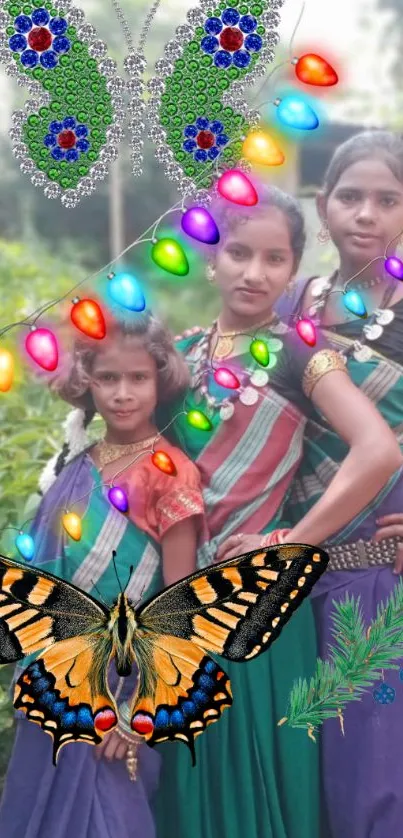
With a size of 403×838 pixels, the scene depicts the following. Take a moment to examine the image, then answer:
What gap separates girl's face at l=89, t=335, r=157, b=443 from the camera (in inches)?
112

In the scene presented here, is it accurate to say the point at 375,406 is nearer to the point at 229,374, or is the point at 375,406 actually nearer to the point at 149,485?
the point at 229,374

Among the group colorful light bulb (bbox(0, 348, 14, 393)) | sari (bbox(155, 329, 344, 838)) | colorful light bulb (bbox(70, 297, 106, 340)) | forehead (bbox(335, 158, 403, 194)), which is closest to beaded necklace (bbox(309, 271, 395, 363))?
sari (bbox(155, 329, 344, 838))

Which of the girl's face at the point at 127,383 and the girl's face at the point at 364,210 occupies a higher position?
the girl's face at the point at 364,210

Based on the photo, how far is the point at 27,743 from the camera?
9.52 feet

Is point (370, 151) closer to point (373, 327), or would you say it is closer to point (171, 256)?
point (373, 327)

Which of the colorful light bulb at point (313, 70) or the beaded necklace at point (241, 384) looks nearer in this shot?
the colorful light bulb at point (313, 70)

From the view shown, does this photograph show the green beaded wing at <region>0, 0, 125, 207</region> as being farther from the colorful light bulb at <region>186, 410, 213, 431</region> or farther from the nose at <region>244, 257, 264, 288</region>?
the colorful light bulb at <region>186, 410, 213, 431</region>

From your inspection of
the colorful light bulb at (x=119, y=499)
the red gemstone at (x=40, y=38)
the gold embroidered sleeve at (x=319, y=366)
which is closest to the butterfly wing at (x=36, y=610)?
the colorful light bulb at (x=119, y=499)

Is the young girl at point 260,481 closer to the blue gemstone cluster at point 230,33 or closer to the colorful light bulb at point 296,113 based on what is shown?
the colorful light bulb at point 296,113

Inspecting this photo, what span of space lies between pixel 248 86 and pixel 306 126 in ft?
0.53

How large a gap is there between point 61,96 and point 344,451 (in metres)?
1.05

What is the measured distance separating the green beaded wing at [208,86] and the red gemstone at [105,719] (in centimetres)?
121

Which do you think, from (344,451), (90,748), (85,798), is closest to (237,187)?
(344,451)

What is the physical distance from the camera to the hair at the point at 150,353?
286cm
